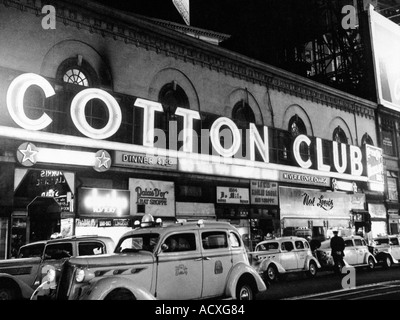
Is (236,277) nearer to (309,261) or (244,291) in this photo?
(244,291)

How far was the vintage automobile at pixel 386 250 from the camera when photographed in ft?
72.2

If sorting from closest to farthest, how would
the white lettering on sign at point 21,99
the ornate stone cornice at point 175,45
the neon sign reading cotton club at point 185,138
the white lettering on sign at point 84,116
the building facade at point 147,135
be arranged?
the white lettering on sign at point 21,99
the neon sign reading cotton club at point 185,138
the building facade at point 147,135
the white lettering on sign at point 84,116
the ornate stone cornice at point 175,45

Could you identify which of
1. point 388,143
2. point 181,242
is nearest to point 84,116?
point 181,242

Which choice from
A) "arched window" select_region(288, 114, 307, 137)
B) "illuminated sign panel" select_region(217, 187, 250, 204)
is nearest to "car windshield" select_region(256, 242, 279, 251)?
"illuminated sign panel" select_region(217, 187, 250, 204)

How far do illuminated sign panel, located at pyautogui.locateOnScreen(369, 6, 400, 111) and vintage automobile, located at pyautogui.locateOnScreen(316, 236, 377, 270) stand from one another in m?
15.0

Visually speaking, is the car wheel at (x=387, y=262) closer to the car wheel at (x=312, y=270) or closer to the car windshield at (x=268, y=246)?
the car wheel at (x=312, y=270)

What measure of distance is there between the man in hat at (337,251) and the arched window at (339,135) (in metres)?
12.2

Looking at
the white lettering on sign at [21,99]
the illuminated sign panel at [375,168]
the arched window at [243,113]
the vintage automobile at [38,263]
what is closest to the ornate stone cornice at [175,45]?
the arched window at [243,113]

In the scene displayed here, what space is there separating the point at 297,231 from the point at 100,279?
1884 centimetres

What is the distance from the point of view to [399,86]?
113 feet

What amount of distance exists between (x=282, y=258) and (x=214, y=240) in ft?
27.6

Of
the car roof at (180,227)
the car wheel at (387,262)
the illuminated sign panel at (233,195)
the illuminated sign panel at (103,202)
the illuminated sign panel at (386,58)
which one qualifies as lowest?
the car wheel at (387,262)

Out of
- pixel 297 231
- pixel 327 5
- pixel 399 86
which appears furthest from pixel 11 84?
pixel 399 86
